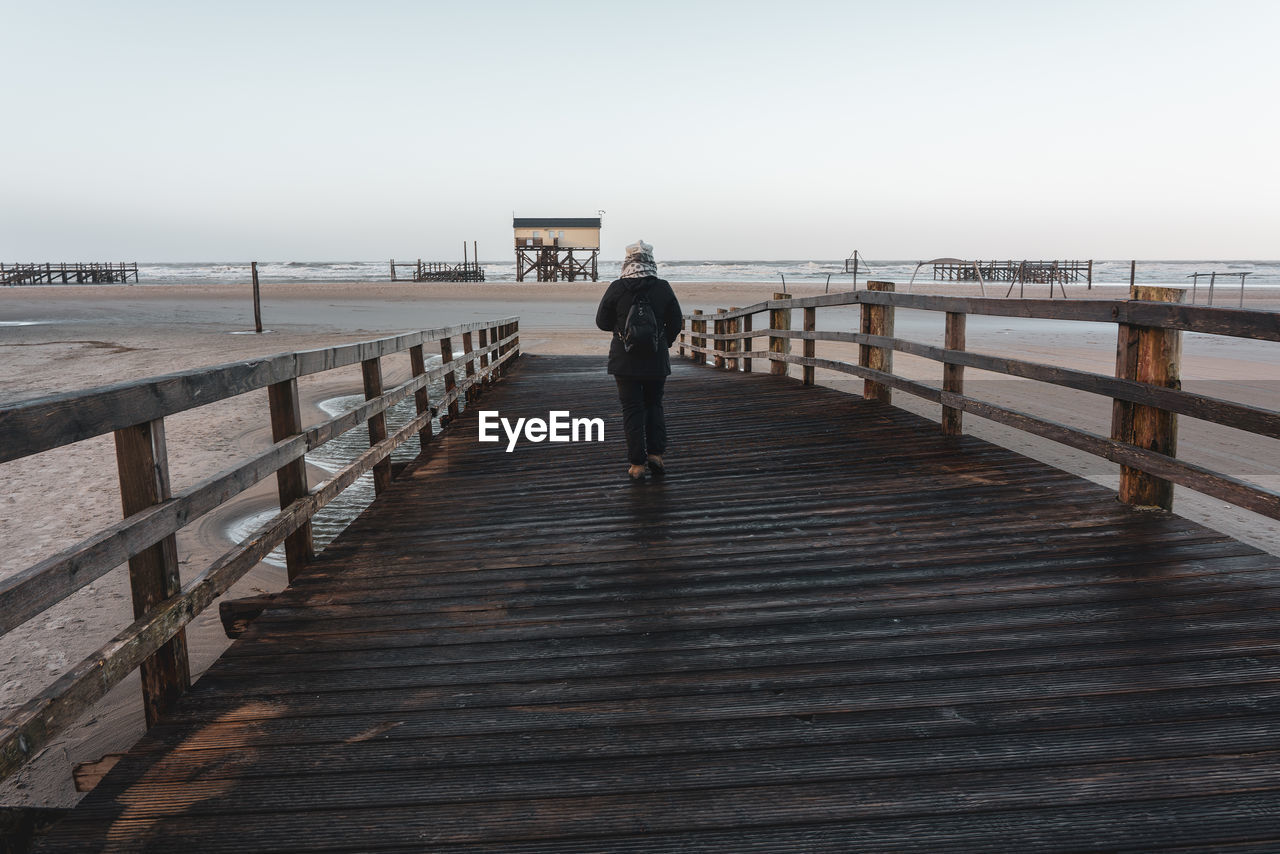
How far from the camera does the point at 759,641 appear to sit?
3111 millimetres

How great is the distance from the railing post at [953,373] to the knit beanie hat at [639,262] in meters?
2.27

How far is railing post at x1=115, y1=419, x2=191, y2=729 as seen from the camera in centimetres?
264

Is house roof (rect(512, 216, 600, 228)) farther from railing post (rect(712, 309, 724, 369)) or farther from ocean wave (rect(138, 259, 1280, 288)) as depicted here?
railing post (rect(712, 309, 724, 369))

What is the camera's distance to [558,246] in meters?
62.8

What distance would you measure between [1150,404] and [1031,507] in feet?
2.66

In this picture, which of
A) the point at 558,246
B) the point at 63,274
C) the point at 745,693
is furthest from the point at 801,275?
the point at 745,693

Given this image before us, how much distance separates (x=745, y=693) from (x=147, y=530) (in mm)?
1853

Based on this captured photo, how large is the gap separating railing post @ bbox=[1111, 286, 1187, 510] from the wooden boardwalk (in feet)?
0.50

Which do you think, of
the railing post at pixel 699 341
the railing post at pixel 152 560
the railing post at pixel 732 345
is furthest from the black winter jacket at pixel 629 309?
the railing post at pixel 699 341

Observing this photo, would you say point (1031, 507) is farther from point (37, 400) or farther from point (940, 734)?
→ point (37, 400)

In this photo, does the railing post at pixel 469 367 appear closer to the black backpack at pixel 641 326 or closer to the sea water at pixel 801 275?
the black backpack at pixel 641 326

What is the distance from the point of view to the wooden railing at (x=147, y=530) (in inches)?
81.0

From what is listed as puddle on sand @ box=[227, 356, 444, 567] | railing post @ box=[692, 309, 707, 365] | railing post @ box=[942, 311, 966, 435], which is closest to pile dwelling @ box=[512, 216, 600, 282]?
railing post @ box=[692, 309, 707, 365]

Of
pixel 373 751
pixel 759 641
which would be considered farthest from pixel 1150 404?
pixel 373 751
